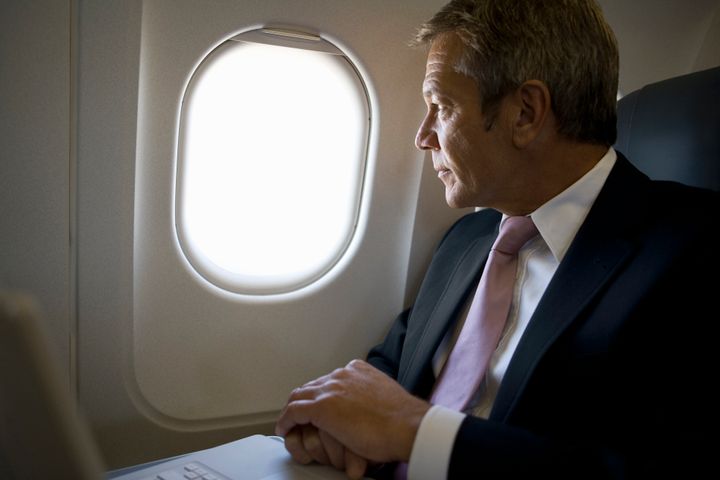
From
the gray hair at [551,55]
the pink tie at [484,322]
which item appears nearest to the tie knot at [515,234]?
the pink tie at [484,322]

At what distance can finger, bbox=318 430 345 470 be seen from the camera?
1.28m

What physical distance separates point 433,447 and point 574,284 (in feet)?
1.52

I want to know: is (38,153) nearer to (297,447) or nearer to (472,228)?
(297,447)

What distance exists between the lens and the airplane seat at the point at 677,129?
1.58 m

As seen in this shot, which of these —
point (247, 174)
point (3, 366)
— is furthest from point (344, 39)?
point (3, 366)

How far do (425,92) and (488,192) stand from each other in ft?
1.02

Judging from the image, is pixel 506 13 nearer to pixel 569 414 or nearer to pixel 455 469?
pixel 569 414

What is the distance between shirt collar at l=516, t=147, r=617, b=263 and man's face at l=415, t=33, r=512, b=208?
0.15 m

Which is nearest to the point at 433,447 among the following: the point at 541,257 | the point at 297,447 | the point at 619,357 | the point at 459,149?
the point at 297,447

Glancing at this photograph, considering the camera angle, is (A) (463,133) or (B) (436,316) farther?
(B) (436,316)

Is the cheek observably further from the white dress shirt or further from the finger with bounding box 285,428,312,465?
the finger with bounding box 285,428,312,465

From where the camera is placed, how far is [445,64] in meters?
1.60

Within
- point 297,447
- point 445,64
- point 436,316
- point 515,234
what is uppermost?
point 445,64

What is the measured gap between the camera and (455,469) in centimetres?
116
